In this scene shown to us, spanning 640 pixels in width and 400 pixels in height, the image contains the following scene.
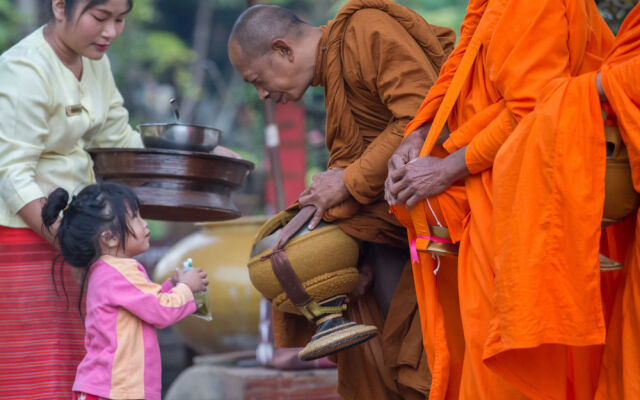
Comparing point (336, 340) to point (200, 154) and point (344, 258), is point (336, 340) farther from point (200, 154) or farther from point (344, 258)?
point (200, 154)

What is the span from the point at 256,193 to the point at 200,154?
8.71m

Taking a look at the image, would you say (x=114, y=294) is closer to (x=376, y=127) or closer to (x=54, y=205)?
(x=54, y=205)

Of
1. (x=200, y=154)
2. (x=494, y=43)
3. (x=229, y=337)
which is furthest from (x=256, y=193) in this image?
(x=494, y=43)

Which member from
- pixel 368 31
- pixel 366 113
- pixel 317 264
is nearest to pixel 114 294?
pixel 317 264

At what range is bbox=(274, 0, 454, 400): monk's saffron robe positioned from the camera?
263 cm

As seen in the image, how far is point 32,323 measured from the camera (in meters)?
2.88

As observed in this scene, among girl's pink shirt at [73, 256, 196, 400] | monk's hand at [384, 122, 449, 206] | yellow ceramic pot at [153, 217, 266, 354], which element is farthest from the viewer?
yellow ceramic pot at [153, 217, 266, 354]

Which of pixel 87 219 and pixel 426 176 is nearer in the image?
pixel 426 176

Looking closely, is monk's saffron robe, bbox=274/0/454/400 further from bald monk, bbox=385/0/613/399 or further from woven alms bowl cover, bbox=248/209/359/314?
bald monk, bbox=385/0/613/399

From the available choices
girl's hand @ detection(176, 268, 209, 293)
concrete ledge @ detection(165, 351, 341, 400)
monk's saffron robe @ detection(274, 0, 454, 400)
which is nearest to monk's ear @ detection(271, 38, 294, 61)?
monk's saffron robe @ detection(274, 0, 454, 400)

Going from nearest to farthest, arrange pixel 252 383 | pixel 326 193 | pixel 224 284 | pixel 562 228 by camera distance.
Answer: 1. pixel 562 228
2. pixel 326 193
3. pixel 252 383
4. pixel 224 284

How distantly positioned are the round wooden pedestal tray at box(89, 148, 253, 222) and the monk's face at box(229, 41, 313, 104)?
13.6 inches

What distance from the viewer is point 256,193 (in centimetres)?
1168

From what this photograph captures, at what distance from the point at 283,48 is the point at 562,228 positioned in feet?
4.34
